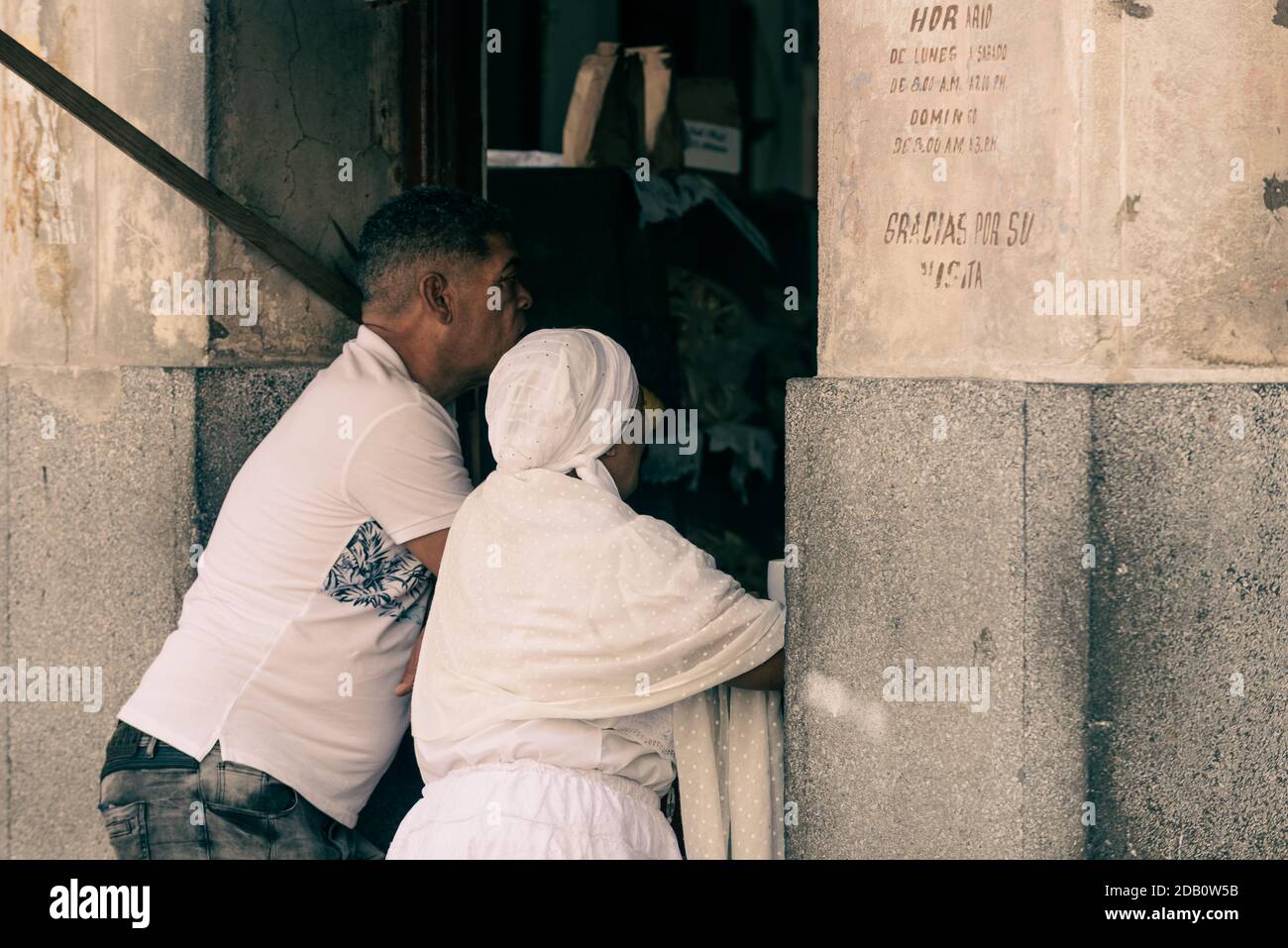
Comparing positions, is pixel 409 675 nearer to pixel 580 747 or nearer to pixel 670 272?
pixel 580 747

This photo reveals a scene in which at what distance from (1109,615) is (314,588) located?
1.69m

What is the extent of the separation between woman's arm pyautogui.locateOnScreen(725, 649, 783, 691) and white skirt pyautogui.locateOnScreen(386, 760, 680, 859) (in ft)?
0.97

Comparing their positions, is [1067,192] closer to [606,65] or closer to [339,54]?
[339,54]

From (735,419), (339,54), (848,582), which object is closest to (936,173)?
(848,582)

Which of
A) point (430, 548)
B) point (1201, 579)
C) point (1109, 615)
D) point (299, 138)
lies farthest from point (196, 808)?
point (1201, 579)

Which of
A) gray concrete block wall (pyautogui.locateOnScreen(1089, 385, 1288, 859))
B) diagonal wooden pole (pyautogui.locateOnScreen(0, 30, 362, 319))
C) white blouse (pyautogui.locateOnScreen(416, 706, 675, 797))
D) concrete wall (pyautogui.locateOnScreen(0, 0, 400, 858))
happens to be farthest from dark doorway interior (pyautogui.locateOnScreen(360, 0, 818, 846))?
gray concrete block wall (pyautogui.locateOnScreen(1089, 385, 1288, 859))

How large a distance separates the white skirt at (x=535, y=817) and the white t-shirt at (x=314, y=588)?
499 mm

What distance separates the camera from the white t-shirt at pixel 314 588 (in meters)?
3.53

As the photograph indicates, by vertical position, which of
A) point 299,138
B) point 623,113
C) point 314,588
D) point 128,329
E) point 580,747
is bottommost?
point 580,747

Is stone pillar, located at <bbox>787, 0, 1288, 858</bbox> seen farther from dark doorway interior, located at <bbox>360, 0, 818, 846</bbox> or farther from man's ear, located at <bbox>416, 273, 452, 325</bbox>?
dark doorway interior, located at <bbox>360, 0, 818, 846</bbox>

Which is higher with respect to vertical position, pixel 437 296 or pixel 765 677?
pixel 437 296

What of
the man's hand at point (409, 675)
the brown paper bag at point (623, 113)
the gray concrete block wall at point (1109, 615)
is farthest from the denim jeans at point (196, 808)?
the brown paper bag at point (623, 113)

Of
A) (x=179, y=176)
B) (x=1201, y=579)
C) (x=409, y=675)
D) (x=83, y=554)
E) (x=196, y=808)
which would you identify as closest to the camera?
(x=1201, y=579)

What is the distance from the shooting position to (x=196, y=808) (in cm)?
352
